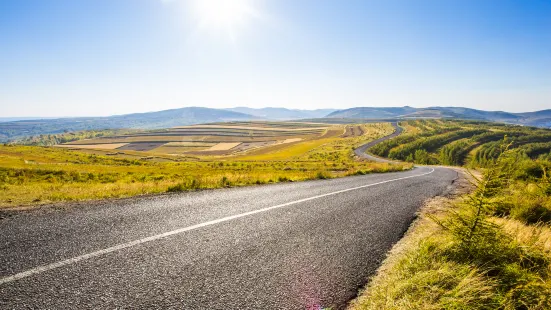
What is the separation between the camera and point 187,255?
4.68 metres

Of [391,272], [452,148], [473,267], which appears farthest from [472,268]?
[452,148]

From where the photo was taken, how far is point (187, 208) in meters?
7.90

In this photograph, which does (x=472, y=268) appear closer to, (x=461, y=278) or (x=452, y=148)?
(x=461, y=278)

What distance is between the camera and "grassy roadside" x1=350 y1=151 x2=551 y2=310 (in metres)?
3.33

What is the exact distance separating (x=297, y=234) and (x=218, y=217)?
2176 mm

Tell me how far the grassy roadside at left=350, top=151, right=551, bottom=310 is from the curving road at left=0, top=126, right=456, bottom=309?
55 cm

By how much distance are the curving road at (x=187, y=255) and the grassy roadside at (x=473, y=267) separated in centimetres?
55

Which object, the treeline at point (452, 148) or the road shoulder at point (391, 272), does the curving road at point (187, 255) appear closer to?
the road shoulder at point (391, 272)

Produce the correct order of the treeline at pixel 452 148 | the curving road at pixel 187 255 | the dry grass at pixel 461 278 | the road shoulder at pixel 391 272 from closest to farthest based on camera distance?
the dry grass at pixel 461 278, the curving road at pixel 187 255, the road shoulder at pixel 391 272, the treeline at pixel 452 148

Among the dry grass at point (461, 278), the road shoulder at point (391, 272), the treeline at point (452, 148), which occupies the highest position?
the dry grass at point (461, 278)

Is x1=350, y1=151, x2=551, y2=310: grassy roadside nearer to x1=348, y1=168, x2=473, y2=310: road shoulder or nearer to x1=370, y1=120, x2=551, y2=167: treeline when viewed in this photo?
x1=348, y1=168, x2=473, y2=310: road shoulder

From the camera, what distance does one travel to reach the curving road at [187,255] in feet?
11.5

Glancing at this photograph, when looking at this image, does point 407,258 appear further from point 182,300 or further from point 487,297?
point 182,300

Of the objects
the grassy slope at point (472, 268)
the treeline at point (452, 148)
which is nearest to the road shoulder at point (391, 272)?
the grassy slope at point (472, 268)
